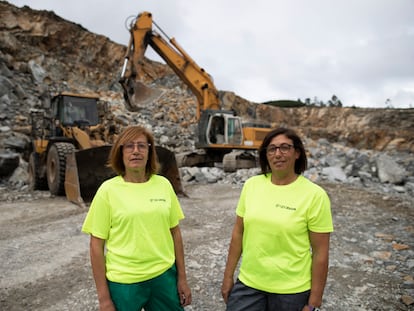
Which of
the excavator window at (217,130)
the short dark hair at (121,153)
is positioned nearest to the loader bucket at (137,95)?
the excavator window at (217,130)

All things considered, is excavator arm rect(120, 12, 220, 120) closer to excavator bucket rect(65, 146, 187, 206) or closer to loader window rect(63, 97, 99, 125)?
loader window rect(63, 97, 99, 125)

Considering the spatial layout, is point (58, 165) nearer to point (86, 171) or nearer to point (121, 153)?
point (86, 171)

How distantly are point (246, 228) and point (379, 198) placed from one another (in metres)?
6.67

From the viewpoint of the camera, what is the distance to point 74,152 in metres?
6.62

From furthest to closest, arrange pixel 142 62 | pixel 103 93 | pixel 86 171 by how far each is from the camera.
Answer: pixel 103 93 < pixel 142 62 < pixel 86 171

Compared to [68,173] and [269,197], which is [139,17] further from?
[269,197]

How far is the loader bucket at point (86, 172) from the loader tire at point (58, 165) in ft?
1.46

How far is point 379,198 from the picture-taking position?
736 cm

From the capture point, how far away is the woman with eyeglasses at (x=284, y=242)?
1.62 metres

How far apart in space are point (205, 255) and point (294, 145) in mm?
2617

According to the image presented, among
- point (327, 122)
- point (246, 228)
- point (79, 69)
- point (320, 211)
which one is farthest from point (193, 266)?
point (327, 122)

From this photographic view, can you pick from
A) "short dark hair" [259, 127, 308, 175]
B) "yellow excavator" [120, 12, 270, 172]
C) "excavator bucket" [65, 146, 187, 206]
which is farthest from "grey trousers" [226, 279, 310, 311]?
"yellow excavator" [120, 12, 270, 172]

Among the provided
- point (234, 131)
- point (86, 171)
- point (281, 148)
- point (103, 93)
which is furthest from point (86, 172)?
point (103, 93)

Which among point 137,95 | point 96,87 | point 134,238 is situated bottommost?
point 134,238
